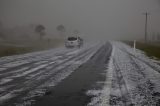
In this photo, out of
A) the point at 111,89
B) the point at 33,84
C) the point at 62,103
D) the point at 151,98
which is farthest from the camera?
the point at 33,84

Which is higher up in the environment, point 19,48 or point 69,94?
point 69,94

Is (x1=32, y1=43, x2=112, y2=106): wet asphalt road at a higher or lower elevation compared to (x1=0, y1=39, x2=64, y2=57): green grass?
higher

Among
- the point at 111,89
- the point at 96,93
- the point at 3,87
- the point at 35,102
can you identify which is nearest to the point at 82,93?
the point at 96,93

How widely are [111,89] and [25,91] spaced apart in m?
2.33

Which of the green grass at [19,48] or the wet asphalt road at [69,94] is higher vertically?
the wet asphalt road at [69,94]

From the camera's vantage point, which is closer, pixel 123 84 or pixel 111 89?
pixel 111 89

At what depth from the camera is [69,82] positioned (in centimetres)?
768

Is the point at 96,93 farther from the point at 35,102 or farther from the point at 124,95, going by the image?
the point at 35,102

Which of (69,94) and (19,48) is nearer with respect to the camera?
(69,94)

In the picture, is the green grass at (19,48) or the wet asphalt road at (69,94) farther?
the green grass at (19,48)

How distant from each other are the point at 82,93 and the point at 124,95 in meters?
1.08

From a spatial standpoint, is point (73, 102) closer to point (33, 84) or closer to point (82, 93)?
point (82, 93)

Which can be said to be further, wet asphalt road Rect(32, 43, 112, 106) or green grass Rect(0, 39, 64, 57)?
green grass Rect(0, 39, 64, 57)

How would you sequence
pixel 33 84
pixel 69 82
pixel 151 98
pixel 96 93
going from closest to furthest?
pixel 151 98
pixel 96 93
pixel 33 84
pixel 69 82
